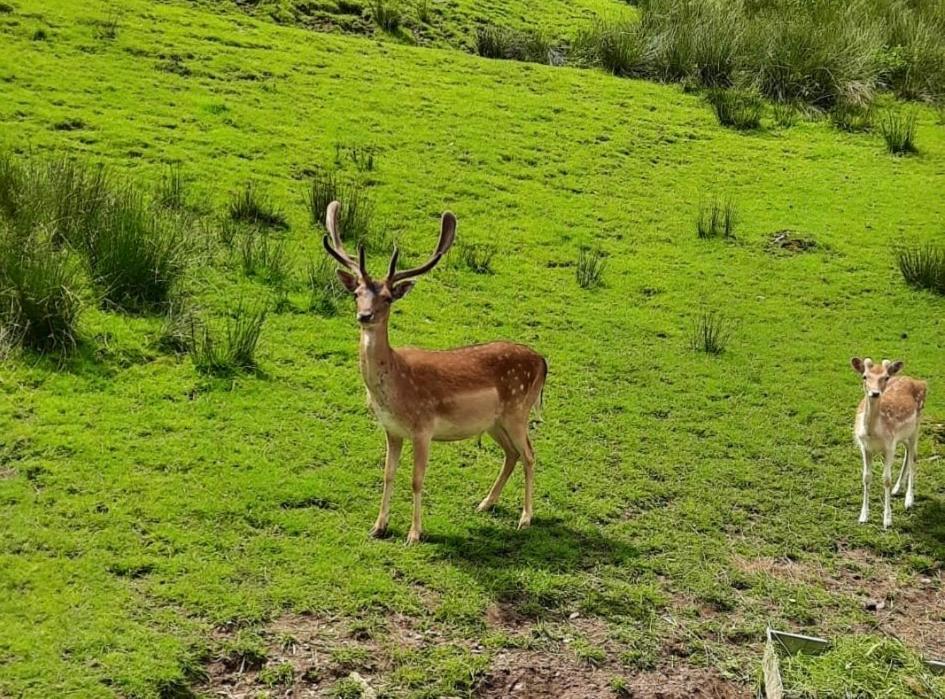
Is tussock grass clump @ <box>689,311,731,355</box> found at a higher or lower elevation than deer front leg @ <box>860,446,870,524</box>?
higher

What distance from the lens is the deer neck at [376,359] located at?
609cm

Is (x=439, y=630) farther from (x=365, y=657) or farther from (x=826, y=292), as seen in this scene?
(x=826, y=292)

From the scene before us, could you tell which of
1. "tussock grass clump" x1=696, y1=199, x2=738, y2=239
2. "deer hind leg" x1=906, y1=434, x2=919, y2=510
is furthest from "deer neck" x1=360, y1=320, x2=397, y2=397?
"tussock grass clump" x1=696, y1=199, x2=738, y2=239

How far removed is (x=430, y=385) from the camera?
6.35m

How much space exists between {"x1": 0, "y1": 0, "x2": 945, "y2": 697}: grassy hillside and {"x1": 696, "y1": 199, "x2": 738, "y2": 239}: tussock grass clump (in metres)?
0.13

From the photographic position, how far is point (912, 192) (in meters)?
14.1

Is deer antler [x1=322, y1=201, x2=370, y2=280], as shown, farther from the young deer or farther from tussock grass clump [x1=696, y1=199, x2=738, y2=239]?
tussock grass clump [x1=696, y1=199, x2=738, y2=239]

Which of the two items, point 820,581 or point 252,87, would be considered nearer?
point 820,581

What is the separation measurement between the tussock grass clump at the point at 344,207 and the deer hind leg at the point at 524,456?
13.9ft

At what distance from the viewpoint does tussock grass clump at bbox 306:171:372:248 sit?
10781 millimetres

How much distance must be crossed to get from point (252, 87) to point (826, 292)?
23.3 feet

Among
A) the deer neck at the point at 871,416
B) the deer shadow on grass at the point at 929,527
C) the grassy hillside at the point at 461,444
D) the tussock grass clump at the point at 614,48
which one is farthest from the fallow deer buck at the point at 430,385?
the tussock grass clump at the point at 614,48

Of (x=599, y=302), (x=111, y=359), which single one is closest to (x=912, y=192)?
(x=599, y=302)

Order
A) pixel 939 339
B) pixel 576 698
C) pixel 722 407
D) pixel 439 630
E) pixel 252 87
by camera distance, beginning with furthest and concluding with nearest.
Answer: pixel 252 87 < pixel 939 339 < pixel 722 407 < pixel 439 630 < pixel 576 698
